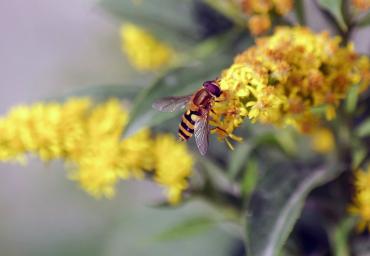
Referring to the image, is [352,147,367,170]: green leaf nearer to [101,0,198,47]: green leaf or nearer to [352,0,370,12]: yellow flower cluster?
[352,0,370,12]: yellow flower cluster

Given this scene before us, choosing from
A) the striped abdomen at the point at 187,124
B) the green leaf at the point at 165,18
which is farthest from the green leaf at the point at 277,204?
the green leaf at the point at 165,18

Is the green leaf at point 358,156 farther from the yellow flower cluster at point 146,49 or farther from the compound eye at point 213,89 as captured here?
the yellow flower cluster at point 146,49

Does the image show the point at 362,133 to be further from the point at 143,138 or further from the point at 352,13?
the point at 143,138

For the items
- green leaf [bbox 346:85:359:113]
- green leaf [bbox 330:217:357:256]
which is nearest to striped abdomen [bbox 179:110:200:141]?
green leaf [bbox 346:85:359:113]

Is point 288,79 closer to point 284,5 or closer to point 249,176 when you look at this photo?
point 284,5

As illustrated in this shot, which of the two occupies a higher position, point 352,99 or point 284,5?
point 284,5

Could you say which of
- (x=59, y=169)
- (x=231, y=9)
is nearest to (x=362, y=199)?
(x=231, y=9)
